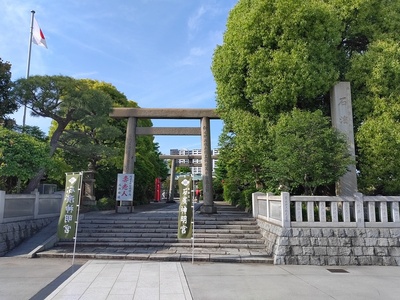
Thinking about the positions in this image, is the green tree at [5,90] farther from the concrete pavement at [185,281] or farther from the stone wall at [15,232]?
the concrete pavement at [185,281]

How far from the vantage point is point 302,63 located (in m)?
10.0

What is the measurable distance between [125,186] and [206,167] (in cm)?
395

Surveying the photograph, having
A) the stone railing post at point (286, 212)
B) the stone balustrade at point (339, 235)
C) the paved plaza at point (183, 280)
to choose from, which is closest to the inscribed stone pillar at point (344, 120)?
the stone balustrade at point (339, 235)

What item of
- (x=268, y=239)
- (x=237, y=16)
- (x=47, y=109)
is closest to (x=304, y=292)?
(x=268, y=239)

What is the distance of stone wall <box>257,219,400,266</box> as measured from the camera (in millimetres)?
8344

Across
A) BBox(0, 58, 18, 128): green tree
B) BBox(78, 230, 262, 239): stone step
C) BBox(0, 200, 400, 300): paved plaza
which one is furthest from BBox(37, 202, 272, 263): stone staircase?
BBox(0, 58, 18, 128): green tree

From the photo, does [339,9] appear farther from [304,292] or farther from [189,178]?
[304,292]

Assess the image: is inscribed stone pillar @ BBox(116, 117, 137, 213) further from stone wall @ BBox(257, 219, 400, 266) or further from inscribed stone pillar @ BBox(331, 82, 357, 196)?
inscribed stone pillar @ BBox(331, 82, 357, 196)

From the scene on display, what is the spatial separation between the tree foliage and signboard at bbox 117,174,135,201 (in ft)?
18.9

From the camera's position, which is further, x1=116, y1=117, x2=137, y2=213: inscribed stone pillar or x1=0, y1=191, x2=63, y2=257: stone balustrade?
x1=116, y1=117, x2=137, y2=213: inscribed stone pillar

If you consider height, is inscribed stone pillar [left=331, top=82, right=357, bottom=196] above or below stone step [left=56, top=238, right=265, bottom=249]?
above

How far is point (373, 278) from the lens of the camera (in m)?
6.85

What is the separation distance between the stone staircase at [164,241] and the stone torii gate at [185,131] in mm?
2386

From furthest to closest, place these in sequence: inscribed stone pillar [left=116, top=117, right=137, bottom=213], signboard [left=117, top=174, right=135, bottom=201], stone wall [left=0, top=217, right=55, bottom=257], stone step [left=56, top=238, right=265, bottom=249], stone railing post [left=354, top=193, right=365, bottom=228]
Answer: inscribed stone pillar [left=116, top=117, right=137, bottom=213]
signboard [left=117, top=174, right=135, bottom=201]
stone step [left=56, top=238, right=265, bottom=249]
stone wall [left=0, top=217, right=55, bottom=257]
stone railing post [left=354, top=193, right=365, bottom=228]
